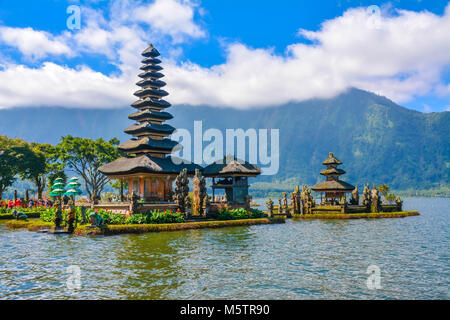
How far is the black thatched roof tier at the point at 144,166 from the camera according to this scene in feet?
149

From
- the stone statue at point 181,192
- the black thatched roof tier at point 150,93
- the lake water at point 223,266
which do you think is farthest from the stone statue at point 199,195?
the black thatched roof tier at point 150,93

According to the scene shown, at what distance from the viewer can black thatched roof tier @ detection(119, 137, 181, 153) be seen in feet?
164

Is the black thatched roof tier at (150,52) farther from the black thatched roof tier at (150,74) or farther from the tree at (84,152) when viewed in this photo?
the tree at (84,152)

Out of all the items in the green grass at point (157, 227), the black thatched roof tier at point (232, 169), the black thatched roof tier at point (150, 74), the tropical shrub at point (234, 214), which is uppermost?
the black thatched roof tier at point (150, 74)

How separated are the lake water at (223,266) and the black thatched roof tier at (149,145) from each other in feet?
63.2

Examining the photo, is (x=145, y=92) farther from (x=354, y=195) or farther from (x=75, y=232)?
(x=354, y=195)

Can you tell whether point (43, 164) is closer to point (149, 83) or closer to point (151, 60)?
point (149, 83)

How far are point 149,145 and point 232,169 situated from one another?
1120 centimetres

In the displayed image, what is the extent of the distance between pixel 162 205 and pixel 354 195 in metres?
40.4

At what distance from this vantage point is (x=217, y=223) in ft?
133

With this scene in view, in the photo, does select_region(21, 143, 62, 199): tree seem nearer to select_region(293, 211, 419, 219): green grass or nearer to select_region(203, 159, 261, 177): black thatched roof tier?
select_region(203, 159, 261, 177): black thatched roof tier

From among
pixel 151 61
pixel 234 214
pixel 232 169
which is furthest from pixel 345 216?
pixel 151 61

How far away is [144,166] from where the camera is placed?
1766 inches

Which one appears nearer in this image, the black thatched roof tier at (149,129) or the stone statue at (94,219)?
the stone statue at (94,219)
